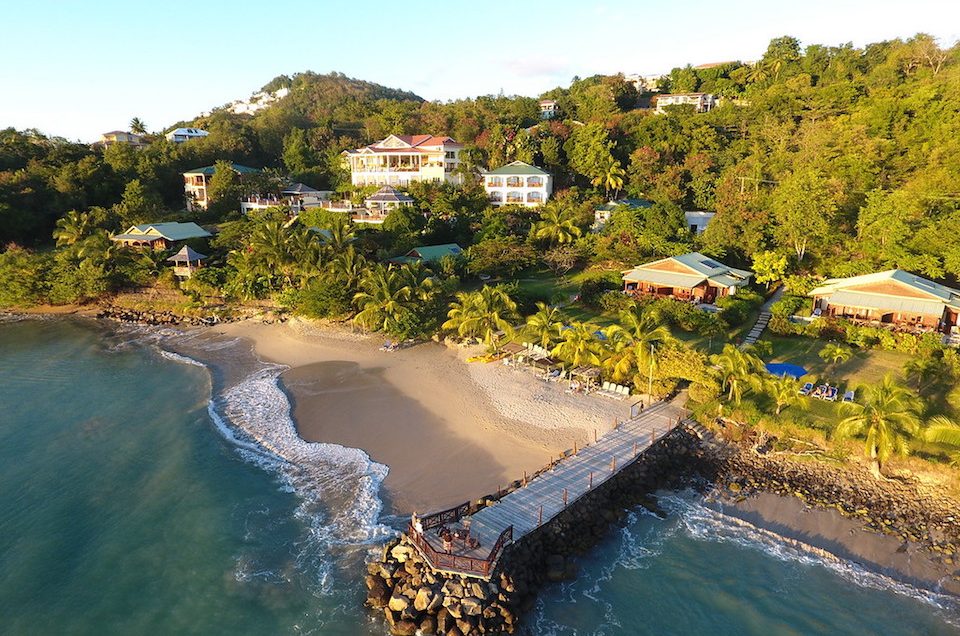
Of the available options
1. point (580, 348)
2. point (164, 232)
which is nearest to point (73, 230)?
point (164, 232)

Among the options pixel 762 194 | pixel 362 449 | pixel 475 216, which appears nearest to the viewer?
pixel 362 449

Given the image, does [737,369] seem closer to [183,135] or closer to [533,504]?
[533,504]

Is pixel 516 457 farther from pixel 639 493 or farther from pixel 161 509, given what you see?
pixel 161 509

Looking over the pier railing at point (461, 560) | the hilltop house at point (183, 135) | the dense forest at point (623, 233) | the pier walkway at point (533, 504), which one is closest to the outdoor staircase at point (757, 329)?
the dense forest at point (623, 233)

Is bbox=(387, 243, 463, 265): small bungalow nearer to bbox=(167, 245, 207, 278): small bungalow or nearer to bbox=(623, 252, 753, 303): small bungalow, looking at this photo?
bbox=(623, 252, 753, 303): small bungalow

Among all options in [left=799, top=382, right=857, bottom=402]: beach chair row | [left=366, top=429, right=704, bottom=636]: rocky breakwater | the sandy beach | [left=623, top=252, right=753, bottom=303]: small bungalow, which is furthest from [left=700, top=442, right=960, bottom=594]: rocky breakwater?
[left=623, top=252, right=753, bottom=303]: small bungalow

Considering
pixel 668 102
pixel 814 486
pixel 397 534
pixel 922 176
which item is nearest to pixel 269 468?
pixel 397 534
